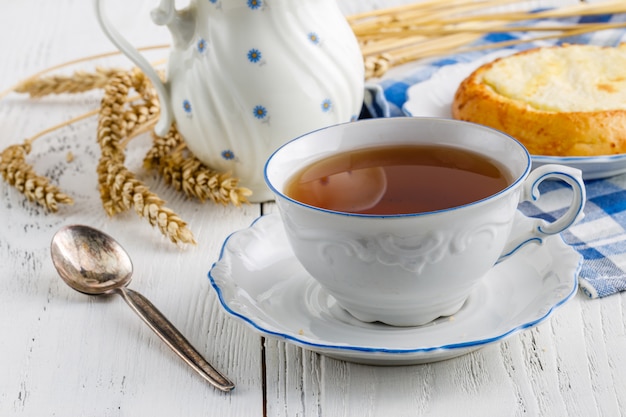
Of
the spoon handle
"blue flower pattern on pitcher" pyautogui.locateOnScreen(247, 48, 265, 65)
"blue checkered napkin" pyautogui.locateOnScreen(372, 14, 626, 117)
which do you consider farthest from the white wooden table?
"blue checkered napkin" pyautogui.locateOnScreen(372, 14, 626, 117)

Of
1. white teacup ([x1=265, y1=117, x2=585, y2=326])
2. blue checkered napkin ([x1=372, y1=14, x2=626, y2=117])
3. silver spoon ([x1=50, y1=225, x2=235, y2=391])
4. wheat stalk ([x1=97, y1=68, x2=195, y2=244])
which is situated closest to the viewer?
white teacup ([x1=265, y1=117, x2=585, y2=326])

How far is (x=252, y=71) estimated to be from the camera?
1.42 m

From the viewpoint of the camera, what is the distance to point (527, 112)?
150cm

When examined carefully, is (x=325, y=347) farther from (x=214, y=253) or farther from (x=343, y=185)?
(x=214, y=253)

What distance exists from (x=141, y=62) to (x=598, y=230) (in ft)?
2.62

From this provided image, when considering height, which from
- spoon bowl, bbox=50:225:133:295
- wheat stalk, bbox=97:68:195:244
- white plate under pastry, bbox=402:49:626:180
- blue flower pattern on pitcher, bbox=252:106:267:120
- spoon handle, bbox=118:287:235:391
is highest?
blue flower pattern on pitcher, bbox=252:106:267:120

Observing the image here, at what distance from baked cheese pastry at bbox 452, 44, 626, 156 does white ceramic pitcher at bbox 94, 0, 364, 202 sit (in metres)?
0.27

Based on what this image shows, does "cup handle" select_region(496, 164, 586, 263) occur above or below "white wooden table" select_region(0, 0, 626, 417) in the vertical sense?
above

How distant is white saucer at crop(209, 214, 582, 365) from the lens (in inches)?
37.5

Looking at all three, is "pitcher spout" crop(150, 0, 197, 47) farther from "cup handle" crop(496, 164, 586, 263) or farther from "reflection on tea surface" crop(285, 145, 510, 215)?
"cup handle" crop(496, 164, 586, 263)

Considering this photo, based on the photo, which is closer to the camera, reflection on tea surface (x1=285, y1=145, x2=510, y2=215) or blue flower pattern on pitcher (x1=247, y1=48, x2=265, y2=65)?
reflection on tea surface (x1=285, y1=145, x2=510, y2=215)

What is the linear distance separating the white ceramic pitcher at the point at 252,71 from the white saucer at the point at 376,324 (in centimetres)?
29

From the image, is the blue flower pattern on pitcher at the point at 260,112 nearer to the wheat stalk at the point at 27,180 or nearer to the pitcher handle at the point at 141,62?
the pitcher handle at the point at 141,62

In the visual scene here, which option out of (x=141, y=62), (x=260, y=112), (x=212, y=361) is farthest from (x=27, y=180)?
(x=212, y=361)
